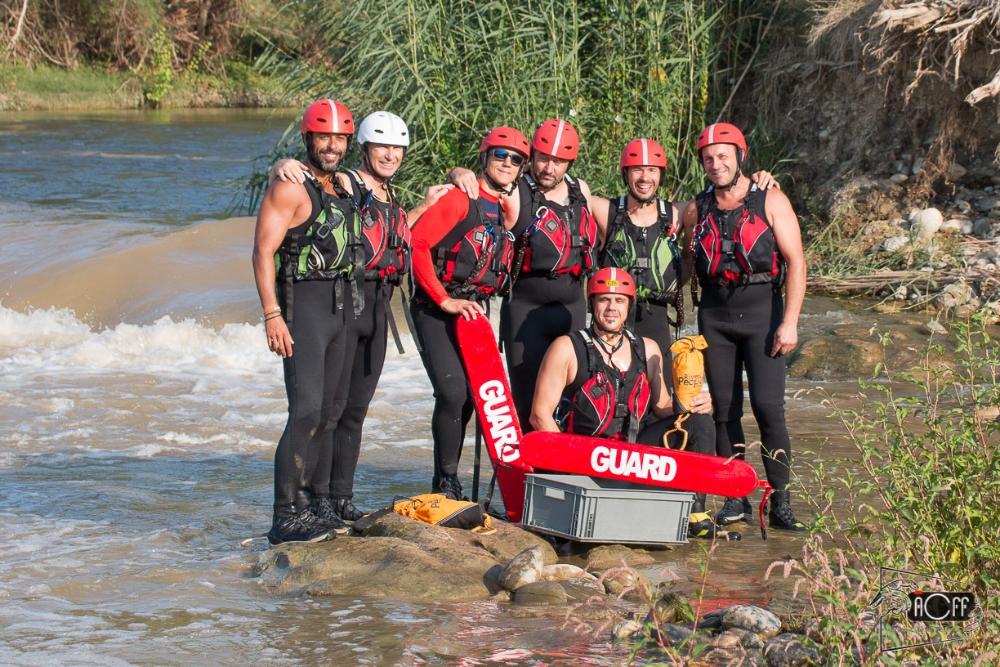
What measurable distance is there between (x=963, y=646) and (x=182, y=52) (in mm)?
31511

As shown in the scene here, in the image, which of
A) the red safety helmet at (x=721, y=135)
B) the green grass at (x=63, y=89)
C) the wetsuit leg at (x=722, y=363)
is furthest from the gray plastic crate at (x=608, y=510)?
the green grass at (x=63, y=89)

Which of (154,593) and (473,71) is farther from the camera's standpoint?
(473,71)

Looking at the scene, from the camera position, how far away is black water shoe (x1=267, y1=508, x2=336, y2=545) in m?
5.46

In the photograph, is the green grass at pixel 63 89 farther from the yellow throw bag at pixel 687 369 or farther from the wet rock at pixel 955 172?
the yellow throw bag at pixel 687 369

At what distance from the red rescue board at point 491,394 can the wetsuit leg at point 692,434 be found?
53cm

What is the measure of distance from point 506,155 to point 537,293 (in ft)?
2.10

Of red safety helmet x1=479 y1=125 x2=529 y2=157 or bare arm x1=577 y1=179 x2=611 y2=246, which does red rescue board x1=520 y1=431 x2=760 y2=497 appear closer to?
bare arm x1=577 y1=179 x2=611 y2=246

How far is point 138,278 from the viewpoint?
12781mm

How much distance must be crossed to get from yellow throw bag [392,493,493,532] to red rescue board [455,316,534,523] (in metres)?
0.26

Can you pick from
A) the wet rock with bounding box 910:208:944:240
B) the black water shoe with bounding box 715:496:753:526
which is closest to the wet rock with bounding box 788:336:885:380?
the wet rock with bounding box 910:208:944:240

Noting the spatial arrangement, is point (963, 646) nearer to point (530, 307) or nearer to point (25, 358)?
point (530, 307)

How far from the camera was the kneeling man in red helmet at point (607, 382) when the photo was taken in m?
5.66

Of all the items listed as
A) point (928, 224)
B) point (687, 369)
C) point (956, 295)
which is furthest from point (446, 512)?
point (928, 224)

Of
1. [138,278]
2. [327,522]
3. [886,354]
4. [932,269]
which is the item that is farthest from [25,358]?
[932,269]
